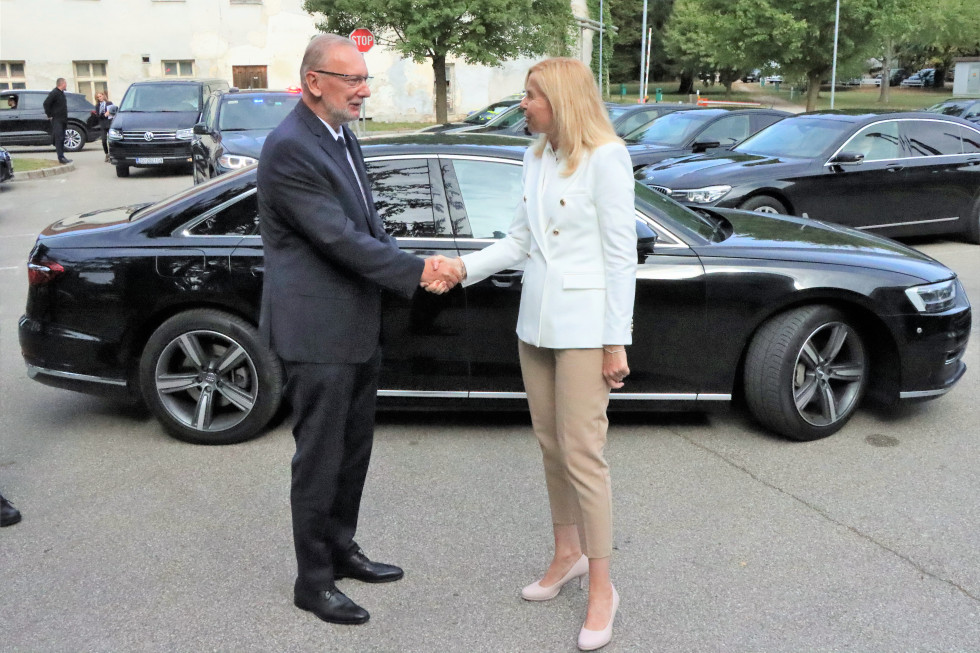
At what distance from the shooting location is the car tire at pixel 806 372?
498 cm

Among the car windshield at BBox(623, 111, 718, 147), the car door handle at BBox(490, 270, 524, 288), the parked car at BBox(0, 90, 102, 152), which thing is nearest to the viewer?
the car door handle at BBox(490, 270, 524, 288)

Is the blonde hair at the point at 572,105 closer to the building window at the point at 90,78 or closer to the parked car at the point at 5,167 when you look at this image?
the parked car at the point at 5,167

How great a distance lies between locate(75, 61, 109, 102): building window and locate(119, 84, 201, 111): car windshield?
1674 centimetres

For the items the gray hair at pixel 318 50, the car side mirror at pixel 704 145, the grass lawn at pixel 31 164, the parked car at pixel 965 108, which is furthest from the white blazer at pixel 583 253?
the parked car at pixel 965 108

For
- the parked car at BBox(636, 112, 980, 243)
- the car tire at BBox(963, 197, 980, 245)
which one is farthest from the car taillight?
the car tire at BBox(963, 197, 980, 245)

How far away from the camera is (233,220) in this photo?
5066 millimetres

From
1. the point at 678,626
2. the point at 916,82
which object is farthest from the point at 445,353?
the point at 916,82

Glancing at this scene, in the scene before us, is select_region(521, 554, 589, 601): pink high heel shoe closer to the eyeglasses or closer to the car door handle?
the car door handle

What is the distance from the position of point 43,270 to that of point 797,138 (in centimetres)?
844

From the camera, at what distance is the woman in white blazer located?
3.10 m

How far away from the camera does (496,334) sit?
16.0ft

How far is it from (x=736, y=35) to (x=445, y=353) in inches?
1308

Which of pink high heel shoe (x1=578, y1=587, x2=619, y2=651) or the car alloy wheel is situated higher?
the car alloy wheel

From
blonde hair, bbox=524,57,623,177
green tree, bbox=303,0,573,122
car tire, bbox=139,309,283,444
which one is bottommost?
car tire, bbox=139,309,283,444
